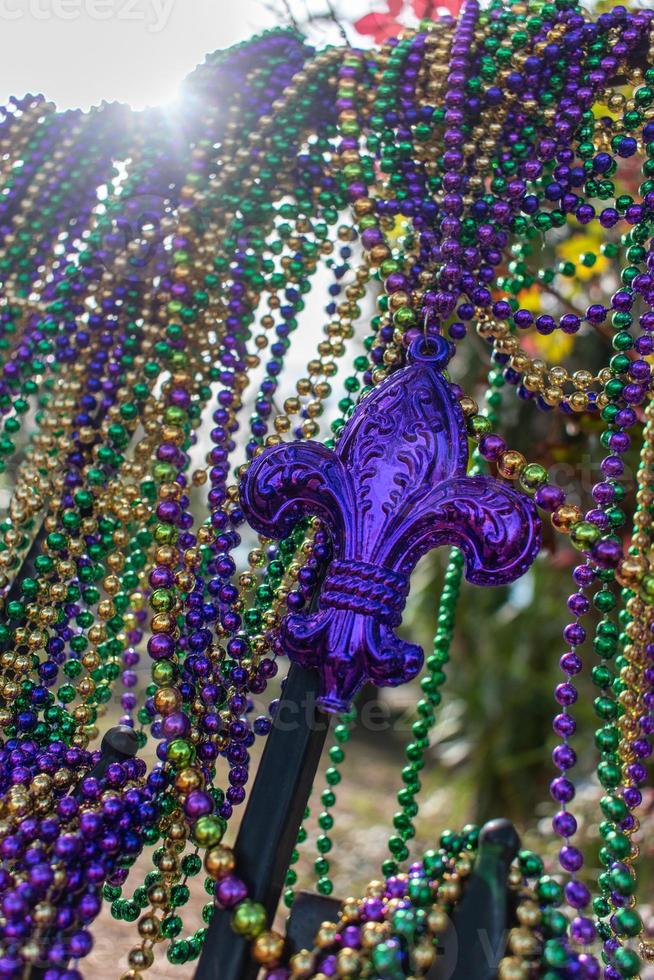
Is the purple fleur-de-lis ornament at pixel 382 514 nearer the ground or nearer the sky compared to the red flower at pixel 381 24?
nearer the ground

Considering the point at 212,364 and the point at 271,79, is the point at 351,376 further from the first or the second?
the point at 271,79

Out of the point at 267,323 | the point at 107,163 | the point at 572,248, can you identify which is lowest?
the point at 267,323

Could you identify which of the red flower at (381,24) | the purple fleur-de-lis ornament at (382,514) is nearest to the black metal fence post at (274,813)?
the purple fleur-de-lis ornament at (382,514)

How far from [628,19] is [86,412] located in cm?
58

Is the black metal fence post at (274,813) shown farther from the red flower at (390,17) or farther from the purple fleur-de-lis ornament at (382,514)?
the red flower at (390,17)

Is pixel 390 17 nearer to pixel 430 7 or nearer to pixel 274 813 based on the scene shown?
pixel 430 7

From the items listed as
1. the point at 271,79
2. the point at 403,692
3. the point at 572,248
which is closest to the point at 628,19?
the point at 271,79

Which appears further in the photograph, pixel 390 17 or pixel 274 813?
pixel 390 17

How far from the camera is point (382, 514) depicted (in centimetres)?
60

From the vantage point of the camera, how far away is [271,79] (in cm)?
85

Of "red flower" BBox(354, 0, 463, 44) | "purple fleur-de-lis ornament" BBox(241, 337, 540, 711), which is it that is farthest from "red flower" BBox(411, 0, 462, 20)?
"purple fleur-de-lis ornament" BBox(241, 337, 540, 711)

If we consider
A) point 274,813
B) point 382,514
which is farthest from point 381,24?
point 274,813

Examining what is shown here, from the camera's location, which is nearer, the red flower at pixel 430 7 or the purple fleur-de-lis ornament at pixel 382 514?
the purple fleur-de-lis ornament at pixel 382 514

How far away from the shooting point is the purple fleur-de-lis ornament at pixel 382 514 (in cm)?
57
